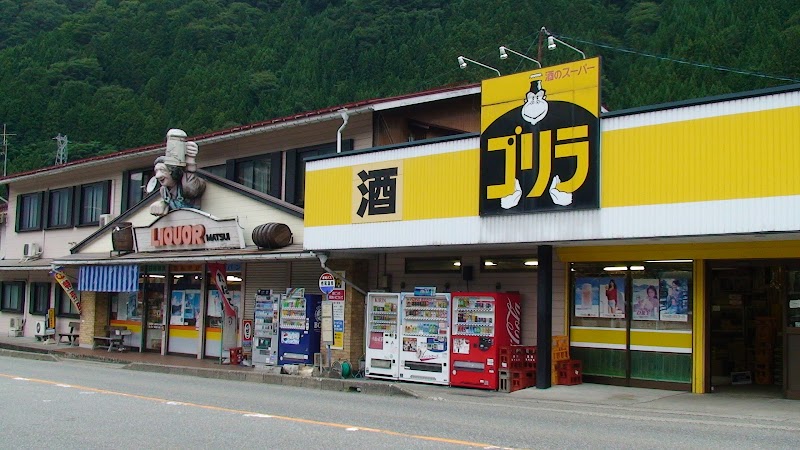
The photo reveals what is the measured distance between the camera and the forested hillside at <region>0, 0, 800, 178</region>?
52.5m

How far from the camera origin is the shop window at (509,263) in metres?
18.1

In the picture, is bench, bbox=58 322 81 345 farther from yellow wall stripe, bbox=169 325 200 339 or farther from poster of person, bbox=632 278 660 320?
poster of person, bbox=632 278 660 320

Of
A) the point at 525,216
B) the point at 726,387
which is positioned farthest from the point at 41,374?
the point at 726,387

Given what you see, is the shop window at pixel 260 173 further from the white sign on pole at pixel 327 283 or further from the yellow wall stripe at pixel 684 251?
the yellow wall stripe at pixel 684 251

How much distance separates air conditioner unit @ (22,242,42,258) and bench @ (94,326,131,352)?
7.11 metres

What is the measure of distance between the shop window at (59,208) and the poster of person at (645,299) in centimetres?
2284

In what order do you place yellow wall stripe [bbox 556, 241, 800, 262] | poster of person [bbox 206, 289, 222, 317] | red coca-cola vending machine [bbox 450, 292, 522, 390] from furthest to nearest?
poster of person [bbox 206, 289, 222, 317] < red coca-cola vending machine [bbox 450, 292, 522, 390] < yellow wall stripe [bbox 556, 241, 800, 262]

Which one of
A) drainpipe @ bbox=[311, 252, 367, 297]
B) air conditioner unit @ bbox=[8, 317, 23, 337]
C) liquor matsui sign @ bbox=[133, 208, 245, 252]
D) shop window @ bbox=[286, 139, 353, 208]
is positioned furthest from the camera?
air conditioner unit @ bbox=[8, 317, 23, 337]

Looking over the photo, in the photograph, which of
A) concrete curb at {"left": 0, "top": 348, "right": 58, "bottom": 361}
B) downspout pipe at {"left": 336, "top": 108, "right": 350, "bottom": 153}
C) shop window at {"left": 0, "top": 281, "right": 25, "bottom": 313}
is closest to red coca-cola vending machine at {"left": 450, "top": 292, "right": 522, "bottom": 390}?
downspout pipe at {"left": 336, "top": 108, "right": 350, "bottom": 153}

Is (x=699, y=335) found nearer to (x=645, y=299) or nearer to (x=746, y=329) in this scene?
(x=645, y=299)

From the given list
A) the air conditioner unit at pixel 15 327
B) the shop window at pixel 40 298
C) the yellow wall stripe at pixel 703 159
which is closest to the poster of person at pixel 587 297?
the yellow wall stripe at pixel 703 159

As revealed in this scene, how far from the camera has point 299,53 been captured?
80.9 m

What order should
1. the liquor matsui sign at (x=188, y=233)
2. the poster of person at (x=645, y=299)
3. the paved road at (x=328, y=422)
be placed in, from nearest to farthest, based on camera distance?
the paved road at (x=328, y=422)
the poster of person at (x=645, y=299)
the liquor matsui sign at (x=188, y=233)

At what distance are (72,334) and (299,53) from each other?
54.8m
